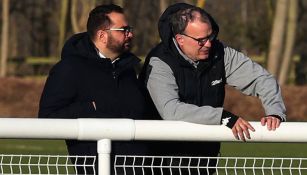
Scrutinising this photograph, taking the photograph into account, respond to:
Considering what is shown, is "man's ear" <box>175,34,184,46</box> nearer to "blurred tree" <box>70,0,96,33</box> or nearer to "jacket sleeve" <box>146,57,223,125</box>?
"jacket sleeve" <box>146,57,223,125</box>

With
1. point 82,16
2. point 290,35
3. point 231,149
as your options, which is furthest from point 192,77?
point 82,16

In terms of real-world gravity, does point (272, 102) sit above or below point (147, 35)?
above

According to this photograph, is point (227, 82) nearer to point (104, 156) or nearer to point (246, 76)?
point (246, 76)

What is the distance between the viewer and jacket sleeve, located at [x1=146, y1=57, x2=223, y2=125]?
14.8 feet

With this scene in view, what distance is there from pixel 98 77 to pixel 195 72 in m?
0.45

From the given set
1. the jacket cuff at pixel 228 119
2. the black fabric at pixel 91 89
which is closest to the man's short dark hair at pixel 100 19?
the black fabric at pixel 91 89

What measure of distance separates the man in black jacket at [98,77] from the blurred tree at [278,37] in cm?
2912

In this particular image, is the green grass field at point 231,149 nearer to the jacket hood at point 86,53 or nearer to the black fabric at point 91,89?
the jacket hood at point 86,53

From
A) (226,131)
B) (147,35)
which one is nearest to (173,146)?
(226,131)

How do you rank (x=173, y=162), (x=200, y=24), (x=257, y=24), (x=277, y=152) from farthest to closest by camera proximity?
(x=257, y=24) < (x=277, y=152) < (x=200, y=24) < (x=173, y=162)

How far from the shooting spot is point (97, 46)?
17.1 feet

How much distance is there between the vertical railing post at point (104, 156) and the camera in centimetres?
420

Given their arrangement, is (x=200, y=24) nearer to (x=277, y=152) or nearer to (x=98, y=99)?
(x=98, y=99)

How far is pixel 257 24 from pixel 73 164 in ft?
149
